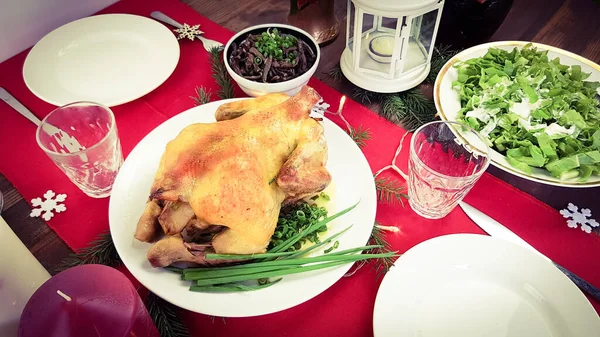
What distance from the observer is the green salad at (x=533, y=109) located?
1.03 metres

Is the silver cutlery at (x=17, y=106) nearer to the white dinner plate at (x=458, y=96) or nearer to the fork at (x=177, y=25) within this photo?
the fork at (x=177, y=25)

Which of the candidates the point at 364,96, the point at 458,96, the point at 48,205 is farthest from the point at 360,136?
the point at 48,205

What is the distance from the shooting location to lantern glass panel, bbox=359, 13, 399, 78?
1.35m

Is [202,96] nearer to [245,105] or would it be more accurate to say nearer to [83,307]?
[245,105]

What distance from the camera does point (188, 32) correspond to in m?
1.57

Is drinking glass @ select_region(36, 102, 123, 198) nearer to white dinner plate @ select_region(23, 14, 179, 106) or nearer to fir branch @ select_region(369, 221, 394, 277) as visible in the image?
white dinner plate @ select_region(23, 14, 179, 106)

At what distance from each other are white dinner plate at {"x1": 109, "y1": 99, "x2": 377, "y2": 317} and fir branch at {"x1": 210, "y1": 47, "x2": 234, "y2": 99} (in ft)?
0.68

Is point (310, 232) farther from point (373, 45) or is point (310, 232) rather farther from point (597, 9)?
point (597, 9)

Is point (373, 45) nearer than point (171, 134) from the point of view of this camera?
No

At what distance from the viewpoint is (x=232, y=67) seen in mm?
1273

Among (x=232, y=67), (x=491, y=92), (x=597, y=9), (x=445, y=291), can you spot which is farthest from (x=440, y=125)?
(x=597, y=9)

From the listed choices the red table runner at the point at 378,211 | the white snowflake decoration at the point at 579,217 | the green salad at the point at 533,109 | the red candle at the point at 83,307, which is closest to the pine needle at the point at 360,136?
the red table runner at the point at 378,211

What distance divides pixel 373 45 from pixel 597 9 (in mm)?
1071

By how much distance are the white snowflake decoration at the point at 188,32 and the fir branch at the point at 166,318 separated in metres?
0.99
